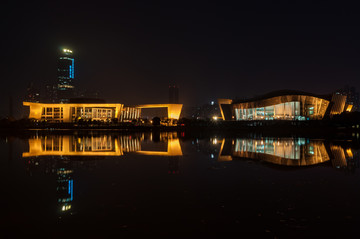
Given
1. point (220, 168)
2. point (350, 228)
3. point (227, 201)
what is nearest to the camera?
point (350, 228)

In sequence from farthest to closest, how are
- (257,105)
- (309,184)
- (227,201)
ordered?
(257,105), (309,184), (227,201)

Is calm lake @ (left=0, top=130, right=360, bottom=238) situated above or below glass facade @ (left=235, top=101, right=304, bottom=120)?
below

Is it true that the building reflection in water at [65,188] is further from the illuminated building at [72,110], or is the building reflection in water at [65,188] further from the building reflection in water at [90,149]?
the illuminated building at [72,110]

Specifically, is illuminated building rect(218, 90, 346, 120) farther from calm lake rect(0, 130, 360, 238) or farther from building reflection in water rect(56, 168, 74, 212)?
building reflection in water rect(56, 168, 74, 212)

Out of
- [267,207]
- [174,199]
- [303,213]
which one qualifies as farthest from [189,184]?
[303,213]

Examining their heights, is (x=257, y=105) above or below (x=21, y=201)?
above

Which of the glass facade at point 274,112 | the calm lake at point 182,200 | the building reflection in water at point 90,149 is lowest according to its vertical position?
the calm lake at point 182,200

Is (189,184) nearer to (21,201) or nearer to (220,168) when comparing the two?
(220,168)

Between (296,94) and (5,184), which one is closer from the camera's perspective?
(5,184)

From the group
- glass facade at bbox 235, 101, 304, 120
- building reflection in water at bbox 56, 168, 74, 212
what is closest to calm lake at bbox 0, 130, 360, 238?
building reflection in water at bbox 56, 168, 74, 212

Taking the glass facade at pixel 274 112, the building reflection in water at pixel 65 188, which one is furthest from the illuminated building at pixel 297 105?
the building reflection in water at pixel 65 188

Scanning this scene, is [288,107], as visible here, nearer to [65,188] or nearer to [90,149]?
[90,149]

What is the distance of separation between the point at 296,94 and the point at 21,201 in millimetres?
70750

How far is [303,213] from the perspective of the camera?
640 cm
